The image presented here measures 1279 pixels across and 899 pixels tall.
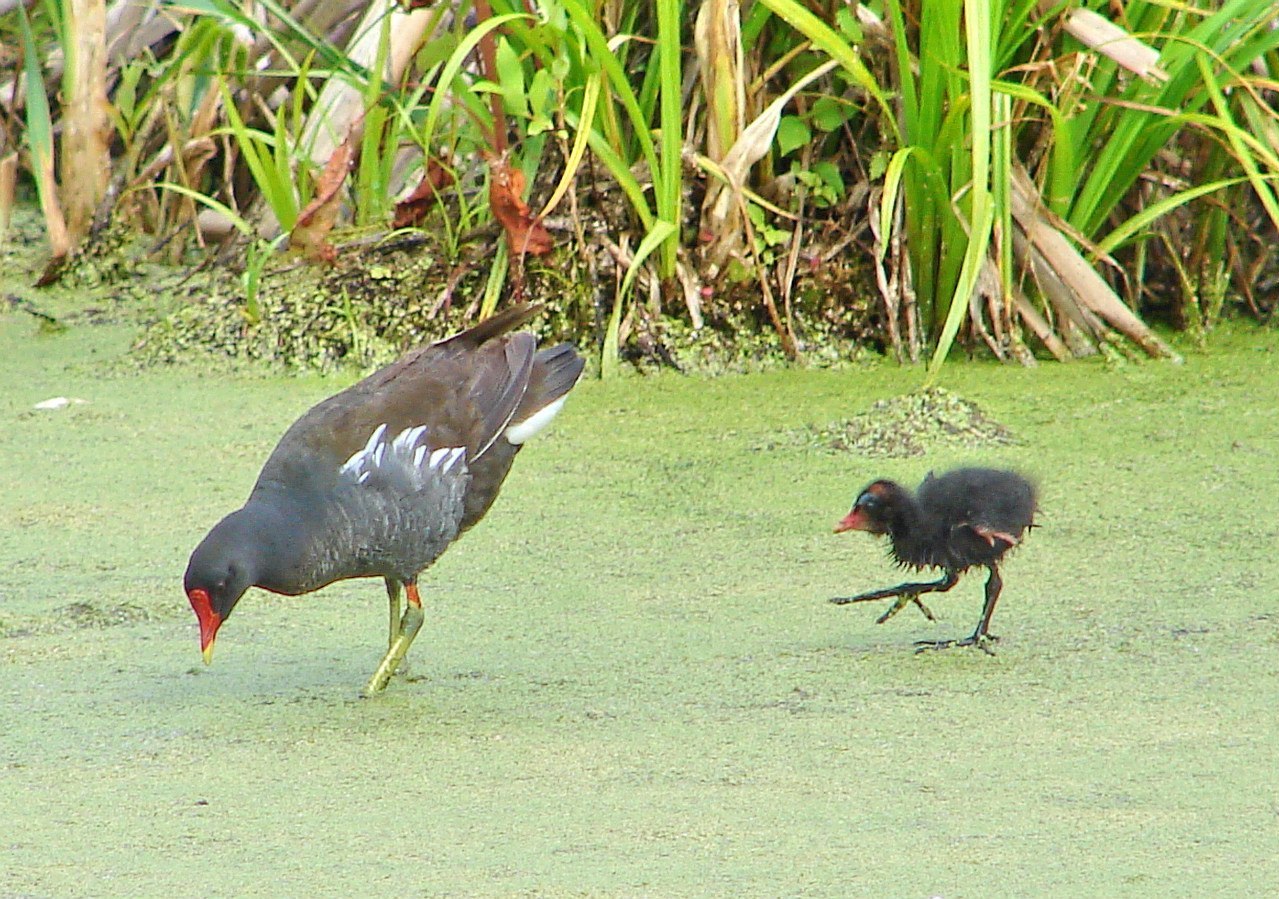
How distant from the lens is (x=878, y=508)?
10.1ft

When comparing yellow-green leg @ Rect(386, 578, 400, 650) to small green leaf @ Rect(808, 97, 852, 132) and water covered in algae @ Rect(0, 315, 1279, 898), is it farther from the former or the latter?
small green leaf @ Rect(808, 97, 852, 132)

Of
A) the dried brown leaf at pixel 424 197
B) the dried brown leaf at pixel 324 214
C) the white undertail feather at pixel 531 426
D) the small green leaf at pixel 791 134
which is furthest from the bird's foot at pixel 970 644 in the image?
the dried brown leaf at pixel 324 214

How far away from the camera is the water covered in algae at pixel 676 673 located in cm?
215

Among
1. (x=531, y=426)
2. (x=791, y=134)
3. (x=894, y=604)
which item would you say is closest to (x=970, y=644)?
(x=894, y=604)

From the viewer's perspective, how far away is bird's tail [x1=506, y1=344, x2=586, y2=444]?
323 centimetres

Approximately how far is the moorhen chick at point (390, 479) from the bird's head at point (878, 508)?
0.61m

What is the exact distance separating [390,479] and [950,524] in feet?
3.10

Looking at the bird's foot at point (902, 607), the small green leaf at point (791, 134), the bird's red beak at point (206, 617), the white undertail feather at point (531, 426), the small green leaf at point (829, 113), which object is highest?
the small green leaf at point (829, 113)

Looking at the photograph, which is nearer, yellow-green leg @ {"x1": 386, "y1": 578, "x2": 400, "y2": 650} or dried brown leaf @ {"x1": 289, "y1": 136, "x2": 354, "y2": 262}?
yellow-green leg @ {"x1": 386, "y1": 578, "x2": 400, "y2": 650}

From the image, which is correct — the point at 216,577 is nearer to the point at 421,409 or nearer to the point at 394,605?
the point at 394,605

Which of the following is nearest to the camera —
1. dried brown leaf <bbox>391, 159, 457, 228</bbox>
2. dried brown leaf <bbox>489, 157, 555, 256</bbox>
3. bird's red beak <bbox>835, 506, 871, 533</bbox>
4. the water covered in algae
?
the water covered in algae

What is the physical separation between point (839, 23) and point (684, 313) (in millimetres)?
808

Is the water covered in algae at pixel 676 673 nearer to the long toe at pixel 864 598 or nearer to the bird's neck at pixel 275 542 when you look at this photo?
the long toe at pixel 864 598

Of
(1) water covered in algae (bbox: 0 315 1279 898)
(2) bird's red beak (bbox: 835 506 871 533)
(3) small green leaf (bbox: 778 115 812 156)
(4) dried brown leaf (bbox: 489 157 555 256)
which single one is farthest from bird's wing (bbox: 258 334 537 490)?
(3) small green leaf (bbox: 778 115 812 156)
